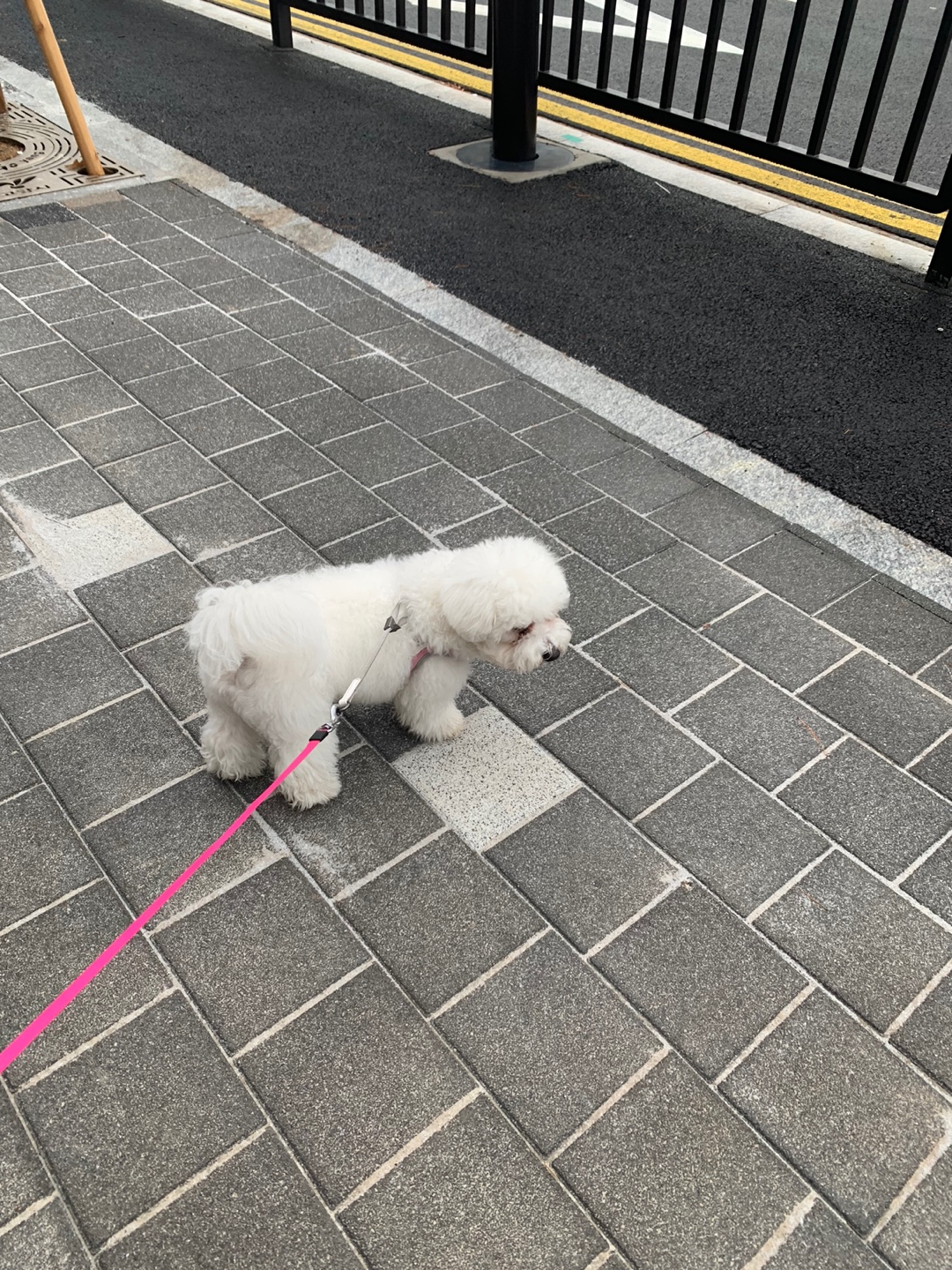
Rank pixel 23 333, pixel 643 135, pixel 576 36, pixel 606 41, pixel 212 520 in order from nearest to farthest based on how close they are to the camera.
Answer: pixel 212 520 → pixel 23 333 → pixel 606 41 → pixel 576 36 → pixel 643 135

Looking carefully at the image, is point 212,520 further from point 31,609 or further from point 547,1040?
point 547,1040

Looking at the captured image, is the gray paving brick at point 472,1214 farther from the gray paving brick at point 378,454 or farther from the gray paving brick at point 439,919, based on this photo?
the gray paving brick at point 378,454

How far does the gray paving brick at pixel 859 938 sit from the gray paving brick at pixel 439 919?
666 millimetres

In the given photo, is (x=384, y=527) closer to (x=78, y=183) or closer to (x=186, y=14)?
(x=78, y=183)

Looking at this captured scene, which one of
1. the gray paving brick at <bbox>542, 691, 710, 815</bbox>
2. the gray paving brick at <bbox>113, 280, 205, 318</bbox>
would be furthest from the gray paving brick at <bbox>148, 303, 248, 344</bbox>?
the gray paving brick at <bbox>542, 691, 710, 815</bbox>

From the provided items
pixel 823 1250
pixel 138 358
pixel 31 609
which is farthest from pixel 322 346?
pixel 823 1250

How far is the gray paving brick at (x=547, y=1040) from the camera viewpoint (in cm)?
199

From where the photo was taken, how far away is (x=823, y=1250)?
179cm

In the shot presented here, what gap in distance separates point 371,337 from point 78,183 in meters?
2.76

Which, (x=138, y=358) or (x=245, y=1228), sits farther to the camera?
(x=138, y=358)

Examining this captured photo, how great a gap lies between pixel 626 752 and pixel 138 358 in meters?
3.10

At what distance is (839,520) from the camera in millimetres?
3602

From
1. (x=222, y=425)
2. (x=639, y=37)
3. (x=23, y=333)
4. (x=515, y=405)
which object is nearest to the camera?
(x=222, y=425)

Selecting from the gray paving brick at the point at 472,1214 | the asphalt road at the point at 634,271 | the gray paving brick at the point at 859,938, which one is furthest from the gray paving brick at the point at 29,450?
the gray paving brick at the point at 859,938
